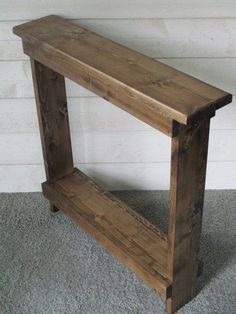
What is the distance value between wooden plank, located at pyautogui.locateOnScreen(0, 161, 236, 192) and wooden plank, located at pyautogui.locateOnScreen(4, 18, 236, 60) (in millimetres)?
411

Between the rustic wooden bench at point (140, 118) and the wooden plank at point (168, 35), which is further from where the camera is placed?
the wooden plank at point (168, 35)

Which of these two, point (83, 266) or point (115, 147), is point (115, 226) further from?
point (115, 147)

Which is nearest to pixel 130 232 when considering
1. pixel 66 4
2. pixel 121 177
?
pixel 121 177

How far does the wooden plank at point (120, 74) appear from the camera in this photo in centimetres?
96

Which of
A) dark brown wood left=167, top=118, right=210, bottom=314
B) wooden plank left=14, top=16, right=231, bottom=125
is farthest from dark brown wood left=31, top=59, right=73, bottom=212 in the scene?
dark brown wood left=167, top=118, right=210, bottom=314

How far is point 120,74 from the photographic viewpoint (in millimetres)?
1059

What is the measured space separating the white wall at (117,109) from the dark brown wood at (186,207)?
1.49 ft

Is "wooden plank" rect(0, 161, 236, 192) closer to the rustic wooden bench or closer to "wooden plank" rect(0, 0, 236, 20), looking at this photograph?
the rustic wooden bench

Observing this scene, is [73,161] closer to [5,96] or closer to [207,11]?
[5,96]

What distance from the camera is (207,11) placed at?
4.35 feet

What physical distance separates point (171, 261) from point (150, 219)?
404 mm

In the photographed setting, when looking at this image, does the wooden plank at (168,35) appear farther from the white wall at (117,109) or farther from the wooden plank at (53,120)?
the wooden plank at (53,120)

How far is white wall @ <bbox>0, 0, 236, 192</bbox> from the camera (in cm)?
134

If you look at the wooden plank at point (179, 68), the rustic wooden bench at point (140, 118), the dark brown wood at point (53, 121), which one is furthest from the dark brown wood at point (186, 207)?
the dark brown wood at point (53, 121)
